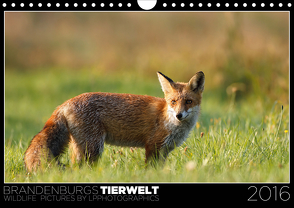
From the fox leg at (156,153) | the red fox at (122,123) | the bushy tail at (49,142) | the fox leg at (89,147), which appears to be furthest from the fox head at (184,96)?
the bushy tail at (49,142)

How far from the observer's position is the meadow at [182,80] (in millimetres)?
4330

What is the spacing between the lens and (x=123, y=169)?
4551 mm

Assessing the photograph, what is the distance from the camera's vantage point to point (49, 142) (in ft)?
15.0

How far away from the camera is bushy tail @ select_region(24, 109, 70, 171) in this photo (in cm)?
433

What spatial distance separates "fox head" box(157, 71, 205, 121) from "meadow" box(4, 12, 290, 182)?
61 centimetres

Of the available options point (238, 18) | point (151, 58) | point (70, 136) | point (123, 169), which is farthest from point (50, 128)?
point (151, 58)

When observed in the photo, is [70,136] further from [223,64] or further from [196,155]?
[223,64]

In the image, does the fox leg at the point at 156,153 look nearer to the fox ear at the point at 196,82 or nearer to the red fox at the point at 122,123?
the red fox at the point at 122,123

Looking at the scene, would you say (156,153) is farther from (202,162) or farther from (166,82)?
(166,82)

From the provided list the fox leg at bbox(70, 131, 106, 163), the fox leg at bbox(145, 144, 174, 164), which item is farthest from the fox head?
the fox leg at bbox(70, 131, 106, 163)

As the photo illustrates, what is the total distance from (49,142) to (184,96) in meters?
2.06

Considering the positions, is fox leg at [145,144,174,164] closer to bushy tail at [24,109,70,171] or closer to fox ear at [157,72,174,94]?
fox ear at [157,72,174,94]

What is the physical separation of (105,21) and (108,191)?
13.2 metres

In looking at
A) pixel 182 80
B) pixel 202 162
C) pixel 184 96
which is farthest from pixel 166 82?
pixel 182 80
